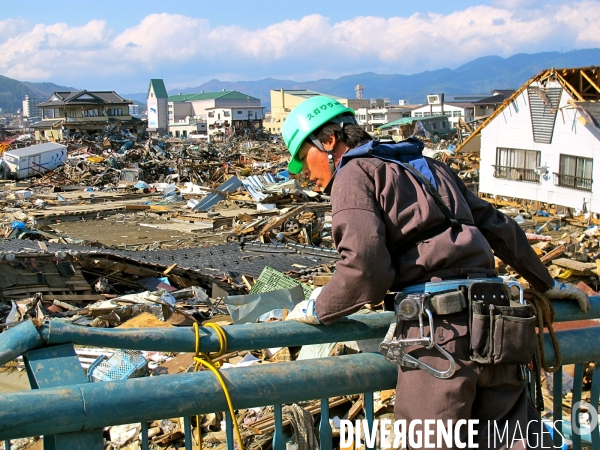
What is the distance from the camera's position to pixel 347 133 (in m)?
2.59

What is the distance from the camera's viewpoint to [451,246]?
2256 mm

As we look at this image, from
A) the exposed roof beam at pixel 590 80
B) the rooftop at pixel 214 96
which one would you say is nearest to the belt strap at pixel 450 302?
the exposed roof beam at pixel 590 80

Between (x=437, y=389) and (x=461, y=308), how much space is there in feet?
0.98

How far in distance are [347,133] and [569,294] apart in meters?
1.17

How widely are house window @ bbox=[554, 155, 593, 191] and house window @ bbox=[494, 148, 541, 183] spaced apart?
1.07 meters

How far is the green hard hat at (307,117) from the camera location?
8.52 ft

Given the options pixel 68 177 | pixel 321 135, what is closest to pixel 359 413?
pixel 321 135

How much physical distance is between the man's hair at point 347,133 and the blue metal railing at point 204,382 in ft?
2.41

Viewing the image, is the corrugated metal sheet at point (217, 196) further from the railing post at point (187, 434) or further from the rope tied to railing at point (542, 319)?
the railing post at point (187, 434)

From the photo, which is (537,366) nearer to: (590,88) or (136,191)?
(590,88)

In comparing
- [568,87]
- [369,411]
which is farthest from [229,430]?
[568,87]

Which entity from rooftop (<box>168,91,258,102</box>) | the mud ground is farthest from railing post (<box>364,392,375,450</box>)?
rooftop (<box>168,91,258,102</box>)

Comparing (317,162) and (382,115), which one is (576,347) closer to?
(317,162)

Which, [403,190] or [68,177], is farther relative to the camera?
[68,177]
